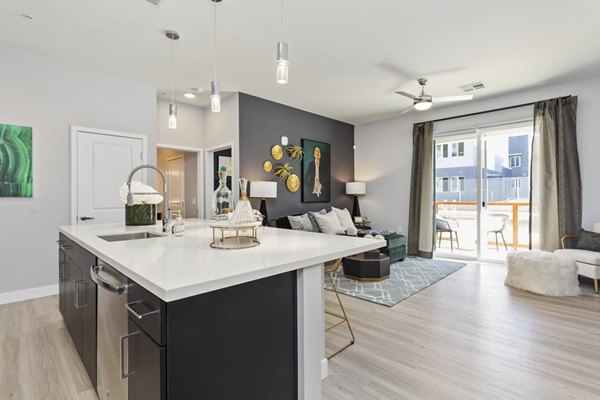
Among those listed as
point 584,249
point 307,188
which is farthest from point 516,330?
point 307,188

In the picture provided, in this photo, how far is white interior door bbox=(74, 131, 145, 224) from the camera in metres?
3.69

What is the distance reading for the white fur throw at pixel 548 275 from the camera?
337 cm

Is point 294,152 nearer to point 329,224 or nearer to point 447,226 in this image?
point 329,224

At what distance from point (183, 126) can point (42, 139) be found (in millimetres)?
2015

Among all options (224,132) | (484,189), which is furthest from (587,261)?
(224,132)

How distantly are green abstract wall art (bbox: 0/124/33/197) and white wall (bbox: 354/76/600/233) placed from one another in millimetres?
5719

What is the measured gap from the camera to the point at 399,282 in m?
3.86

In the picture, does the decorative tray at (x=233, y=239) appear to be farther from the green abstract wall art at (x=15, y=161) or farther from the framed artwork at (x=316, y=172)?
the framed artwork at (x=316, y=172)

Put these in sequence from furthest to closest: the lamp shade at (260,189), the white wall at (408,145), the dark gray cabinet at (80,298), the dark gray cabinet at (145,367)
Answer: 1. the lamp shade at (260,189)
2. the white wall at (408,145)
3. the dark gray cabinet at (80,298)
4. the dark gray cabinet at (145,367)

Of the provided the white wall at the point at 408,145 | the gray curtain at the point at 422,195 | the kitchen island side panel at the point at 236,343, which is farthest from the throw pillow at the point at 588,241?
the kitchen island side panel at the point at 236,343

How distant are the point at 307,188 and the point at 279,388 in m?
4.55

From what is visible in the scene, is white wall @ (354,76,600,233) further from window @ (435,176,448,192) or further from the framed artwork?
the framed artwork

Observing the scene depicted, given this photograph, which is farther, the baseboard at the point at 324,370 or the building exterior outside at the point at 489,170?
the building exterior outside at the point at 489,170

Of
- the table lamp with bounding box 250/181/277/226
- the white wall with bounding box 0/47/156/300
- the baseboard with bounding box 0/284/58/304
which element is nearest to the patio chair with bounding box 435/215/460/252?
the table lamp with bounding box 250/181/277/226
